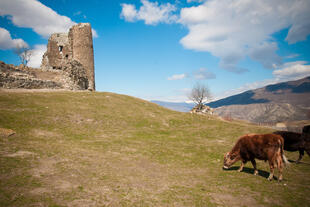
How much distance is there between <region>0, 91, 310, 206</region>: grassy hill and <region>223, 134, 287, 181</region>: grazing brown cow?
2.65ft

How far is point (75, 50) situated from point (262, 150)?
48.6 m

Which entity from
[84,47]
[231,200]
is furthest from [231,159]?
[84,47]

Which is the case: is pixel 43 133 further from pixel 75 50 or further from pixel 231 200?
pixel 75 50

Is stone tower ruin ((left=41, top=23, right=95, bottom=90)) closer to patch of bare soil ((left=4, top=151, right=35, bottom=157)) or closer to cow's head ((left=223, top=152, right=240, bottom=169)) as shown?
patch of bare soil ((left=4, top=151, right=35, bottom=157))

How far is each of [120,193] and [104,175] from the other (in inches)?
73.9

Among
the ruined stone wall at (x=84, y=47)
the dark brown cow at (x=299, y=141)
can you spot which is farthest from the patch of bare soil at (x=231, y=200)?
the ruined stone wall at (x=84, y=47)

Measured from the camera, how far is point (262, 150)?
346 inches

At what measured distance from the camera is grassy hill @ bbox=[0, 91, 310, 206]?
5.94 metres

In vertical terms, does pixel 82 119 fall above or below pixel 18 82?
below

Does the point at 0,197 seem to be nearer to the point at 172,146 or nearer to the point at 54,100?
the point at 172,146

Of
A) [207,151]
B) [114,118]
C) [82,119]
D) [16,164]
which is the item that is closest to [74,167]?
[16,164]

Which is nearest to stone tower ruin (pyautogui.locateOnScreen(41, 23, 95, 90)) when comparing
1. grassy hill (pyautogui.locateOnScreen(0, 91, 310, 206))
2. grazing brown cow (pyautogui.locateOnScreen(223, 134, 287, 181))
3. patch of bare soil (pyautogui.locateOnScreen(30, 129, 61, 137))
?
patch of bare soil (pyautogui.locateOnScreen(30, 129, 61, 137))

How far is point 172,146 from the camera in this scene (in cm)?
1473

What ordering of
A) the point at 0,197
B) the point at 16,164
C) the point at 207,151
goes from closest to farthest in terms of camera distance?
1. the point at 0,197
2. the point at 16,164
3. the point at 207,151
